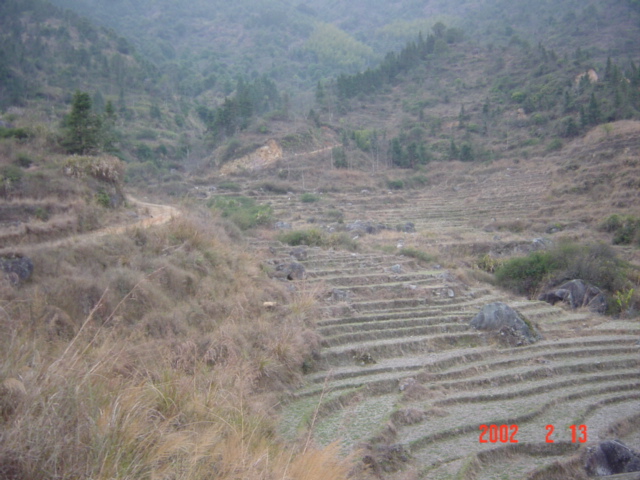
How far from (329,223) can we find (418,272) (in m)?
14.8

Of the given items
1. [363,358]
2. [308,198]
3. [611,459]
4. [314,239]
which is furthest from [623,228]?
[611,459]

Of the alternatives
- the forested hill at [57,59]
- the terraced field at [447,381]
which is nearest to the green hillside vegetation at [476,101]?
the forested hill at [57,59]

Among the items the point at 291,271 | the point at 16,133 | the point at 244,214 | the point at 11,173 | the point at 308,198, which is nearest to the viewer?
the point at 11,173

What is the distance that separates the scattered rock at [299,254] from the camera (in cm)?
1695

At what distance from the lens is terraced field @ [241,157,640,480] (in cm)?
626

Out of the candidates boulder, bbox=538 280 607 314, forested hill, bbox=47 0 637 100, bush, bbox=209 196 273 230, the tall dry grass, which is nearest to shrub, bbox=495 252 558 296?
boulder, bbox=538 280 607 314

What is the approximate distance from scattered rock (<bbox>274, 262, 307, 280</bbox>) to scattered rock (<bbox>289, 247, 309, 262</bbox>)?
7.52ft

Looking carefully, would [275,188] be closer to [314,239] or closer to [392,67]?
[314,239]

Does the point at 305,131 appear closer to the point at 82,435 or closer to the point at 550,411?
the point at 550,411

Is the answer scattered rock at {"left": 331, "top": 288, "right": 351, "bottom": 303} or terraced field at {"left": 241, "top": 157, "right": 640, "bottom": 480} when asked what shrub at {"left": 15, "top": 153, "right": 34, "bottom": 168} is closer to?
terraced field at {"left": 241, "top": 157, "right": 640, "bottom": 480}
